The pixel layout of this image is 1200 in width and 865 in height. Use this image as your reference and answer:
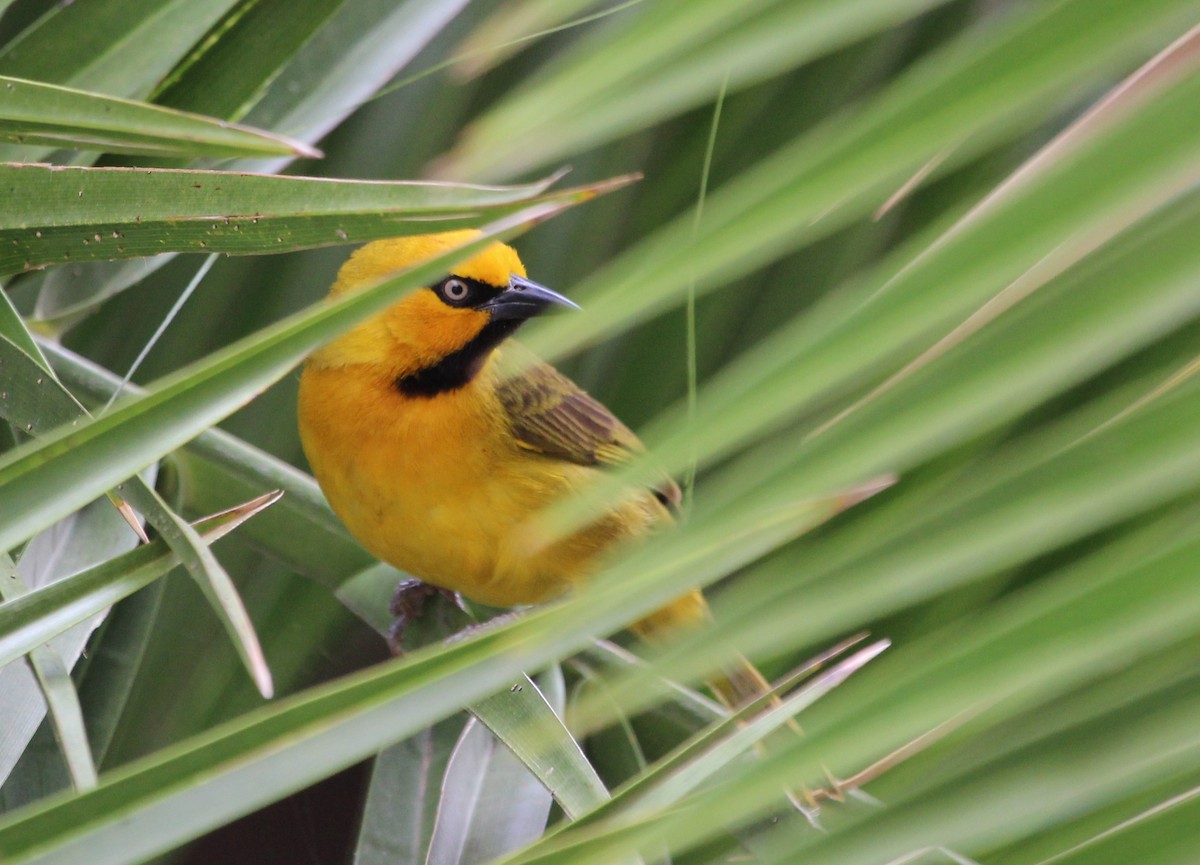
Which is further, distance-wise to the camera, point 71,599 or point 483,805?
point 483,805

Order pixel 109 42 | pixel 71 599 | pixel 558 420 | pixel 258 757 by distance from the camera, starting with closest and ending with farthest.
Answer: pixel 258 757 → pixel 71 599 → pixel 109 42 → pixel 558 420

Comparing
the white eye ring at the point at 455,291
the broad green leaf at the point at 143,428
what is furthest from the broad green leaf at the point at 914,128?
the white eye ring at the point at 455,291

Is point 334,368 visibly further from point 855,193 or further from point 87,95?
point 855,193

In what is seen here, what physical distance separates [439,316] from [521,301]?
15 cm

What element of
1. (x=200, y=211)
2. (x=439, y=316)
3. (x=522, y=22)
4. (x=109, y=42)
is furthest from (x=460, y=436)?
(x=522, y=22)

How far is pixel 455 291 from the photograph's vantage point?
2.28 meters

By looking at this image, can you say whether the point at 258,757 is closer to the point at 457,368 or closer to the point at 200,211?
the point at 200,211

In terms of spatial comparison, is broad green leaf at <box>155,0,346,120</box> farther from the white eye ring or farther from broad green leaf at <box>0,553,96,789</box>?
the white eye ring

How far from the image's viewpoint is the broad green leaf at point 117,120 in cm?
87

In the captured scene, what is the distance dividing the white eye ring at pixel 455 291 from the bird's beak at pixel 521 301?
40 millimetres

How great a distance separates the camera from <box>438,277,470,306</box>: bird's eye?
7.46ft

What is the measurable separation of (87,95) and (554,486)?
4.78 ft

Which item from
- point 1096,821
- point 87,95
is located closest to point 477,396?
point 87,95

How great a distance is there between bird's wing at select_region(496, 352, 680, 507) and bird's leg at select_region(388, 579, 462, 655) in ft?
0.97
